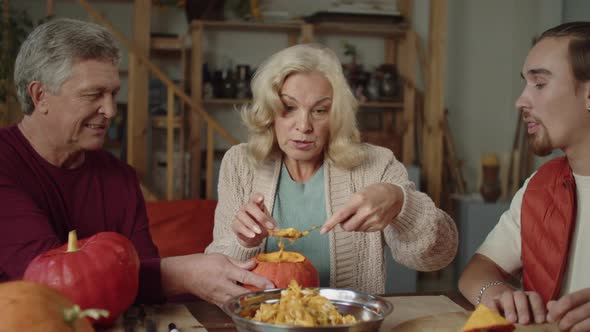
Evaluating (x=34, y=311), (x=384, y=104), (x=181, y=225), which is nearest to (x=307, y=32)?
(x=384, y=104)

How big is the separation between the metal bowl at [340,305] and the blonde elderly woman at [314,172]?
0.53 m

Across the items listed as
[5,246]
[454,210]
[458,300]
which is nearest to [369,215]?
[458,300]

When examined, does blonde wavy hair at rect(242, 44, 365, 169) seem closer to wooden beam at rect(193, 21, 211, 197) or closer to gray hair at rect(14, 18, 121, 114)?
gray hair at rect(14, 18, 121, 114)

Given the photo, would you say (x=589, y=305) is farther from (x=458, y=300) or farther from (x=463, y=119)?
(x=463, y=119)

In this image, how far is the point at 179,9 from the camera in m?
5.61

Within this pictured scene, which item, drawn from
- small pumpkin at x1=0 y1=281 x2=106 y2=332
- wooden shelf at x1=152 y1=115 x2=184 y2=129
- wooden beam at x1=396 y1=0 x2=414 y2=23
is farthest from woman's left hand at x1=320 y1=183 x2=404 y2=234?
wooden beam at x1=396 y1=0 x2=414 y2=23

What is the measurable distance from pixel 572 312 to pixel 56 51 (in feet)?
4.43

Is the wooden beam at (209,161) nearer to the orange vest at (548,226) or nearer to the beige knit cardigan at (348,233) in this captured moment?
the beige knit cardigan at (348,233)

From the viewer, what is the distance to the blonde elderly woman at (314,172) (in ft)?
6.56

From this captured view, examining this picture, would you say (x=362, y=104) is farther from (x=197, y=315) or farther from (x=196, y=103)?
(x=197, y=315)

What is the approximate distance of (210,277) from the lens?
1542mm

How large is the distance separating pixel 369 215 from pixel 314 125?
0.49 m

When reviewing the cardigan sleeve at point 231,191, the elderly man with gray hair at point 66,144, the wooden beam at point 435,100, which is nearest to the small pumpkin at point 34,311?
the elderly man with gray hair at point 66,144

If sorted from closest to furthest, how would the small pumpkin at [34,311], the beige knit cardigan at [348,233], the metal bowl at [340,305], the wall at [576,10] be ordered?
the small pumpkin at [34,311] < the metal bowl at [340,305] < the beige knit cardigan at [348,233] < the wall at [576,10]
